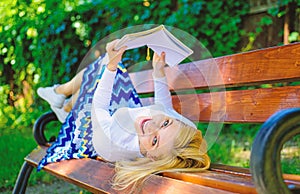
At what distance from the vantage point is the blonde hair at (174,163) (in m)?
1.57

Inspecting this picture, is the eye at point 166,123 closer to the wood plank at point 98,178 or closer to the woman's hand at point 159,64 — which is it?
the wood plank at point 98,178

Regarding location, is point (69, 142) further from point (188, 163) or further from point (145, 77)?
point (188, 163)

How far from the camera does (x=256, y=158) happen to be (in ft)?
3.11

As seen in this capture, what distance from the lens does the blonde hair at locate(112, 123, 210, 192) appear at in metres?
1.57

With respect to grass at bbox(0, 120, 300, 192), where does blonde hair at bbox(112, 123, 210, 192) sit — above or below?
above

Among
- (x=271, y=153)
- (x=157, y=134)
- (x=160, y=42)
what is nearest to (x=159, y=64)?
(x=160, y=42)

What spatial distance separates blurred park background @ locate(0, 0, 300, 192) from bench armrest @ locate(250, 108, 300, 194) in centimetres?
208

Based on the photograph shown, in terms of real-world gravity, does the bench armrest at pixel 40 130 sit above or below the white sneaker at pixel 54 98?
below

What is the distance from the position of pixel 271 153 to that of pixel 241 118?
0.97 metres

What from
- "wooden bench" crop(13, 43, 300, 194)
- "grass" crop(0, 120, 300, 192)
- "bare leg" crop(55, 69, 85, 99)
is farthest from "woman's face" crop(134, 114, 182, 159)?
"grass" crop(0, 120, 300, 192)

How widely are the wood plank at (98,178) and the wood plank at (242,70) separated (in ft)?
2.04

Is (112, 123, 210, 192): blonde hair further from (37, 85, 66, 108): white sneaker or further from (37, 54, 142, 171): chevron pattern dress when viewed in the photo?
(37, 85, 66, 108): white sneaker

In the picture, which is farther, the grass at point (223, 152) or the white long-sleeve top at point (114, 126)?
the grass at point (223, 152)

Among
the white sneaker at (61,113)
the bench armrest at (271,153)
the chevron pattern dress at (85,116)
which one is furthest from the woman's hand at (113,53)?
the bench armrest at (271,153)
